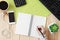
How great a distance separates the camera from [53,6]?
1551mm

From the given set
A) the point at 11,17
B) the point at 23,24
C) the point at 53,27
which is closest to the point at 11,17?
the point at 11,17

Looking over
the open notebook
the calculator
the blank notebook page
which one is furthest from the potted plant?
the calculator

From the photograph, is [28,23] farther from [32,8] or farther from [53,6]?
[53,6]

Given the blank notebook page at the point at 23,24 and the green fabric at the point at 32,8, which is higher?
the green fabric at the point at 32,8

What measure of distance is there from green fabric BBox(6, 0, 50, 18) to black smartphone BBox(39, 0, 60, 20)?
0.03 metres

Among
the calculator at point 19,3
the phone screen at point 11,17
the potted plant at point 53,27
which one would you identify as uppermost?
the calculator at point 19,3

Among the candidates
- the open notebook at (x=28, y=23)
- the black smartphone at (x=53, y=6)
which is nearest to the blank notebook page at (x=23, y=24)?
the open notebook at (x=28, y=23)

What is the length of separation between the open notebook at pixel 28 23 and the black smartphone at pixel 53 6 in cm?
9

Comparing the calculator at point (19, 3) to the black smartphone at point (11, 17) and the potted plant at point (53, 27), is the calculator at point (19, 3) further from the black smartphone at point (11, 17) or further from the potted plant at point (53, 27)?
the potted plant at point (53, 27)

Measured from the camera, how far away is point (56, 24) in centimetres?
150

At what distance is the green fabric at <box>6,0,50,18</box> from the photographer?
1.54 meters

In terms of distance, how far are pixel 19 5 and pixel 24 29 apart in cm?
19

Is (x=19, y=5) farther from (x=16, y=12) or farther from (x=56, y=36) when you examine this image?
(x=56, y=36)

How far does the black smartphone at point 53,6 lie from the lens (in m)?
1.54
